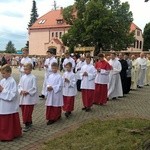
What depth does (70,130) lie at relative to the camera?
919 cm

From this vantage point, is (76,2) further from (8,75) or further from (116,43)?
(8,75)

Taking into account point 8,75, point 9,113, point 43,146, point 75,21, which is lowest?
point 43,146

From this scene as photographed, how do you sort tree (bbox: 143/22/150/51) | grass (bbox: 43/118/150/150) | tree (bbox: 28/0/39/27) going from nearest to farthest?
grass (bbox: 43/118/150/150), tree (bbox: 143/22/150/51), tree (bbox: 28/0/39/27)

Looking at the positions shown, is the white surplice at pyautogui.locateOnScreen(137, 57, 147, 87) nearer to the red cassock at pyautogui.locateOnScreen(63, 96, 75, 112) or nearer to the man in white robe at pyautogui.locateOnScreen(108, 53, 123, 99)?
the man in white robe at pyautogui.locateOnScreen(108, 53, 123, 99)

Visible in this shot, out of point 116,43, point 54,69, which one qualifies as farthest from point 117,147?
point 116,43

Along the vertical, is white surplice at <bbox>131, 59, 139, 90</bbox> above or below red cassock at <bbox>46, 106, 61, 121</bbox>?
above

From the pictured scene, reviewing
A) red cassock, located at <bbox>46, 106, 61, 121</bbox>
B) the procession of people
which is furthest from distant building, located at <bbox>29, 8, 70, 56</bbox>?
red cassock, located at <bbox>46, 106, 61, 121</bbox>

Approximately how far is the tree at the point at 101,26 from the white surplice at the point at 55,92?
144 feet

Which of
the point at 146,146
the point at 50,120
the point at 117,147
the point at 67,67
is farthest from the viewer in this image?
the point at 67,67

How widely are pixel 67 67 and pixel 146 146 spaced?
4.54 meters

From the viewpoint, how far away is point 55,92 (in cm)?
991

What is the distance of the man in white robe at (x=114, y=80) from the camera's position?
1535 cm

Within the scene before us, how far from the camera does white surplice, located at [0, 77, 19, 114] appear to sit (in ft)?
26.4

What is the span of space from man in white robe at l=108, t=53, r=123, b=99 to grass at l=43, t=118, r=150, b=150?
544 centimetres
